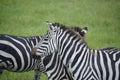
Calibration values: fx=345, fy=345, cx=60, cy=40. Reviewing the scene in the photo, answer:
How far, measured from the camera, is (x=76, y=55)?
156 inches

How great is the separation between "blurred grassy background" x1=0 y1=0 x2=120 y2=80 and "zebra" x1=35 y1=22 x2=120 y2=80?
7.10 ft

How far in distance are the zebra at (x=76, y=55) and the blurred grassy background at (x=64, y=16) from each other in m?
2.16

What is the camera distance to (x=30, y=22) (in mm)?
6859

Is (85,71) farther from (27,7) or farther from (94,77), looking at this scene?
(27,7)

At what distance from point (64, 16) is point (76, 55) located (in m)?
2.99

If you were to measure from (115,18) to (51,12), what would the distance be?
130 cm

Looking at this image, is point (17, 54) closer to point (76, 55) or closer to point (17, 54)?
point (17, 54)

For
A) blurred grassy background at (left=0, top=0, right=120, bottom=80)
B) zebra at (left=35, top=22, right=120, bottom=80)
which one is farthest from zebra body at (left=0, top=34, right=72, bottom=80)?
blurred grassy background at (left=0, top=0, right=120, bottom=80)

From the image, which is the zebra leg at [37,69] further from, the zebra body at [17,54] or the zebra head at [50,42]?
the zebra head at [50,42]

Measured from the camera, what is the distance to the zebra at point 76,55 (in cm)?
392

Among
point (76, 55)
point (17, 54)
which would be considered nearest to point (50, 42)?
point (76, 55)

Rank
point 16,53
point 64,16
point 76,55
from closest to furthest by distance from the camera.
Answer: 1. point 76,55
2. point 16,53
3. point 64,16

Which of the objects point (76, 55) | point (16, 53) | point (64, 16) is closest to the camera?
point (76, 55)

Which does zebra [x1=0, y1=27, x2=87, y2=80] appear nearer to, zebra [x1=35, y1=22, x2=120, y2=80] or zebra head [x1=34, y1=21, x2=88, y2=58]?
zebra head [x1=34, y1=21, x2=88, y2=58]
